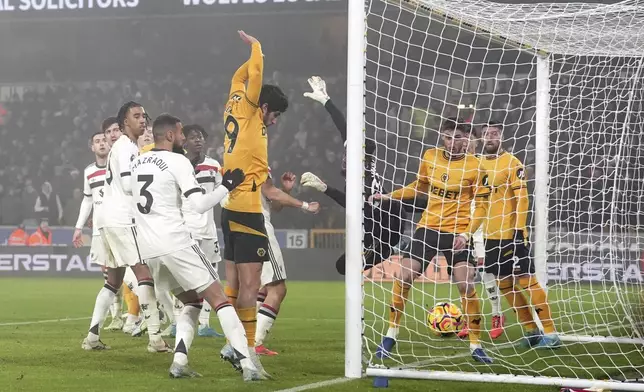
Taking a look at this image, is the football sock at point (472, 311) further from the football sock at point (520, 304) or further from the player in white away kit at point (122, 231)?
the player in white away kit at point (122, 231)

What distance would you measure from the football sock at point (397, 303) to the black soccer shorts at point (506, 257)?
4.32ft

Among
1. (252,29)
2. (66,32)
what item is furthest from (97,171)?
(66,32)

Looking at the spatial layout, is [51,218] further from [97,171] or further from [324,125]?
[97,171]

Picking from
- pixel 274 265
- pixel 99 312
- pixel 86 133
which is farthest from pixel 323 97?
pixel 86 133

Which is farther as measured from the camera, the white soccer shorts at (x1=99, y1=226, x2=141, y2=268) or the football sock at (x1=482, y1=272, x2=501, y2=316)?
the football sock at (x1=482, y1=272, x2=501, y2=316)

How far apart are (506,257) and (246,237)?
2.78 meters

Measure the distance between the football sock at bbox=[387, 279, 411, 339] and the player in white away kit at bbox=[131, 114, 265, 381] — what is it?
119cm

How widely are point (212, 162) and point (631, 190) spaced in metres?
4.08

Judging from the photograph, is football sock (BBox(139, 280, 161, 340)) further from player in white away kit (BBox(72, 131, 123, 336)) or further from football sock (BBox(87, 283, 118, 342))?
player in white away kit (BBox(72, 131, 123, 336))

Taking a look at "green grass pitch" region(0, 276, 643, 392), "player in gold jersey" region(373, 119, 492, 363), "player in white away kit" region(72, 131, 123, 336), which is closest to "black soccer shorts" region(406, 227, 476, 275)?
"player in gold jersey" region(373, 119, 492, 363)

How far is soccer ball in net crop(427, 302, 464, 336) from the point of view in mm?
8844

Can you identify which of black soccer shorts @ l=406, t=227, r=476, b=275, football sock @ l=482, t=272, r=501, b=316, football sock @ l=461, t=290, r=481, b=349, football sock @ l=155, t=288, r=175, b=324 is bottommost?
football sock @ l=482, t=272, r=501, b=316

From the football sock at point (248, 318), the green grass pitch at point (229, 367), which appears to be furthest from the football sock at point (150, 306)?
the football sock at point (248, 318)

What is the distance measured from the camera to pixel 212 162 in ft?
A: 32.9
